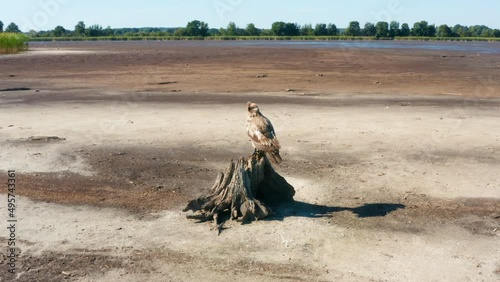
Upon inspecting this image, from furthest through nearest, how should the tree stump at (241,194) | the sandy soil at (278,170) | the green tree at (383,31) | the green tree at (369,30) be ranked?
the green tree at (369,30)
the green tree at (383,31)
the tree stump at (241,194)
the sandy soil at (278,170)

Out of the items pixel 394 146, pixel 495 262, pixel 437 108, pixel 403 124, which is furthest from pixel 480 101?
pixel 495 262

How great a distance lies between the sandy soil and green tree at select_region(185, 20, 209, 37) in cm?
14250

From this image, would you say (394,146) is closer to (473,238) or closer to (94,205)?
(473,238)

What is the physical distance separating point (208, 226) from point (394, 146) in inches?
309

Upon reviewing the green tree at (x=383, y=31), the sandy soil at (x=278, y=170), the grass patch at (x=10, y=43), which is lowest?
the sandy soil at (x=278, y=170)

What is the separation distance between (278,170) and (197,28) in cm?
15732

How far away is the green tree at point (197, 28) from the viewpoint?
167 m

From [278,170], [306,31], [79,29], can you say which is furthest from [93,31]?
[278,170]

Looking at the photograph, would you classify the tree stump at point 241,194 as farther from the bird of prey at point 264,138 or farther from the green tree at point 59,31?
the green tree at point 59,31

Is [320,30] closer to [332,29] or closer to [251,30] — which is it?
[332,29]

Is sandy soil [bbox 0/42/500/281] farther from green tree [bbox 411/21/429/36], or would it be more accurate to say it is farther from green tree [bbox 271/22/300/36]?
green tree [bbox 271/22/300/36]

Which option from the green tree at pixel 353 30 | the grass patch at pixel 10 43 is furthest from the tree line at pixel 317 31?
the grass patch at pixel 10 43

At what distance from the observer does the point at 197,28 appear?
167m

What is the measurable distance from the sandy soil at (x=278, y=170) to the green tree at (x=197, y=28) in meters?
142
